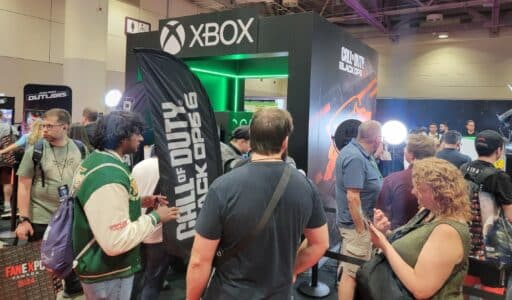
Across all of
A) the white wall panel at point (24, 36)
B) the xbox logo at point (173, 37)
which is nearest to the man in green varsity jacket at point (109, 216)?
the xbox logo at point (173, 37)

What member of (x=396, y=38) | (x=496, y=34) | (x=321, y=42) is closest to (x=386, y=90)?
(x=396, y=38)

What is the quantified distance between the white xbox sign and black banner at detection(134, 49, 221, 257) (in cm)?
190

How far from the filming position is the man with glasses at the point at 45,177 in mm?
2641

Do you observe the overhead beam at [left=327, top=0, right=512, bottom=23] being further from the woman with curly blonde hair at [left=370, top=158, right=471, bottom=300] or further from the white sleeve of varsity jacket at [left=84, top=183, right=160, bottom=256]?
the white sleeve of varsity jacket at [left=84, top=183, right=160, bottom=256]

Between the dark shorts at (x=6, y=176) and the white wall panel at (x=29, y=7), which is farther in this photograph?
the white wall panel at (x=29, y=7)

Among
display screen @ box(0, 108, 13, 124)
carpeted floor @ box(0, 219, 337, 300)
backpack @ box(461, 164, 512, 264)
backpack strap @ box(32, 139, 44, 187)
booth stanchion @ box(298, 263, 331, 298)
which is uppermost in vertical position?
display screen @ box(0, 108, 13, 124)

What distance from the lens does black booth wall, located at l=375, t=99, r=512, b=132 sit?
35.4 feet

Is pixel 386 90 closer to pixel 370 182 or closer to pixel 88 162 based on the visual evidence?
pixel 370 182

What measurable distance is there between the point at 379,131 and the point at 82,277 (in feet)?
7.08

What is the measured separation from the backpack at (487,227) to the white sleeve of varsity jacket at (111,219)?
209cm

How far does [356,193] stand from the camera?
2.84 meters

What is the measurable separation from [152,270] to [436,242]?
190cm

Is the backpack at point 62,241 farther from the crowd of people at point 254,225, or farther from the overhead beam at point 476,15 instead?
the overhead beam at point 476,15

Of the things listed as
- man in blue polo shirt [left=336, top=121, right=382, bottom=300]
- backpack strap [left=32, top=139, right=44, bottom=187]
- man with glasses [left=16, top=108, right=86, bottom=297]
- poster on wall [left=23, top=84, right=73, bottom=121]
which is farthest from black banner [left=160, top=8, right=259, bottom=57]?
backpack strap [left=32, top=139, right=44, bottom=187]
